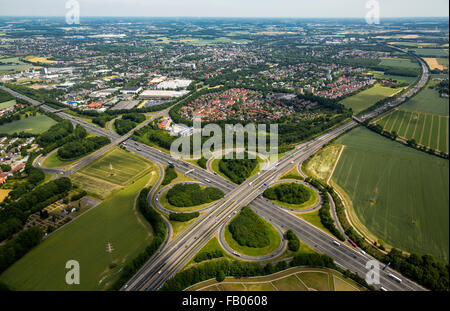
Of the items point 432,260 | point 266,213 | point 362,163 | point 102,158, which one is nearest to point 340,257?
point 432,260

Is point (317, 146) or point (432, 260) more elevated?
point (317, 146)

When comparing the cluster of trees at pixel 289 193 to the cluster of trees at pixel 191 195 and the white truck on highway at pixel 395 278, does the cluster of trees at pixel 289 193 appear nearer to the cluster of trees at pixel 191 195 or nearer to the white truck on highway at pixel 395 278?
the cluster of trees at pixel 191 195

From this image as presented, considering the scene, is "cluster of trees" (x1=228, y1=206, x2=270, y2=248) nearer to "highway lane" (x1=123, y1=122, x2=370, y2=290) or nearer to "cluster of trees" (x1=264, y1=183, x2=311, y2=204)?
"highway lane" (x1=123, y1=122, x2=370, y2=290)

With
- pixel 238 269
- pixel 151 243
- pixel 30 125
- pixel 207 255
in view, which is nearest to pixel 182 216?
pixel 151 243

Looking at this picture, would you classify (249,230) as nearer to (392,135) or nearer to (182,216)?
(182,216)
